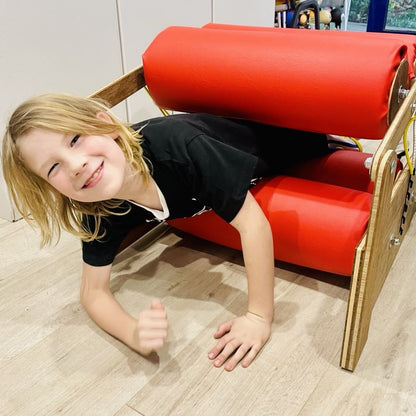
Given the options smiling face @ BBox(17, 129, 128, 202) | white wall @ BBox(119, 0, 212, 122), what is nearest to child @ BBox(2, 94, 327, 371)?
smiling face @ BBox(17, 129, 128, 202)

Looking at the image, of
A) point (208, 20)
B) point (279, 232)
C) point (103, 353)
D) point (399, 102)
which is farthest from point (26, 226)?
point (208, 20)

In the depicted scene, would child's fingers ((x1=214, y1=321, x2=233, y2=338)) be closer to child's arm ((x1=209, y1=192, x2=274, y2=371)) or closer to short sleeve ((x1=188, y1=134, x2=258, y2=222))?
child's arm ((x1=209, y1=192, x2=274, y2=371))

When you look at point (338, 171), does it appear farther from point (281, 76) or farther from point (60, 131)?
point (60, 131)

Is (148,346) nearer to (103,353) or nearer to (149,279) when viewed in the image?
(103,353)

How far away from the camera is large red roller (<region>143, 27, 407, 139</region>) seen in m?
0.76

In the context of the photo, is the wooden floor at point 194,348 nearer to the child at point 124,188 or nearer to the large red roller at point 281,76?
the child at point 124,188

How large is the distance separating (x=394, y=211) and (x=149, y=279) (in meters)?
0.49

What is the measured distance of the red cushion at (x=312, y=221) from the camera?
817 millimetres

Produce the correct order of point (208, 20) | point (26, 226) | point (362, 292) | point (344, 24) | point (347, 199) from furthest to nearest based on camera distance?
point (344, 24), point (208, 20), point (26, 226), point (347, 199), point (362, 292)

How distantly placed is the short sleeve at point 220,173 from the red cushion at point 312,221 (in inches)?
5.8

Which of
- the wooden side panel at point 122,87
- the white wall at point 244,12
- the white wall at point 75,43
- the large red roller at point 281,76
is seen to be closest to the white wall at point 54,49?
the white wall at point 75,43

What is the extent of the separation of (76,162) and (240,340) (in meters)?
0.38

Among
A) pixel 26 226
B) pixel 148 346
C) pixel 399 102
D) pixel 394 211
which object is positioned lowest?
pixel 26 226

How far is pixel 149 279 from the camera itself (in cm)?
94
